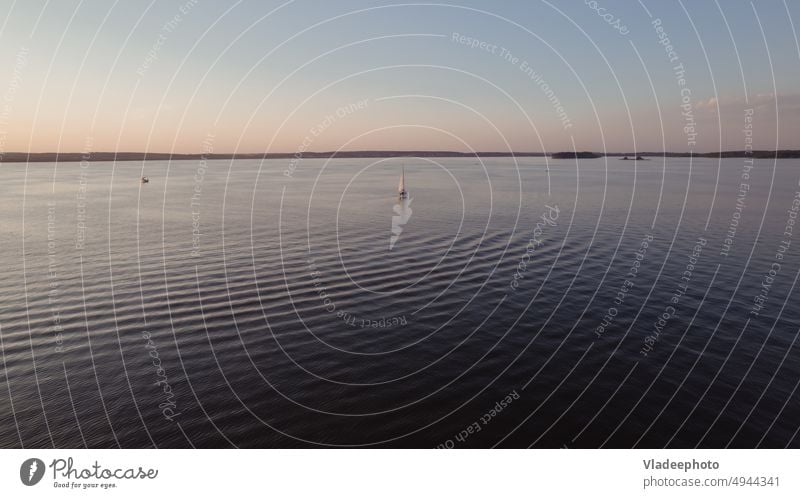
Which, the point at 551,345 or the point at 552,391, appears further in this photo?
the point at 551,345

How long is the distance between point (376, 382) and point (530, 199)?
97.0m

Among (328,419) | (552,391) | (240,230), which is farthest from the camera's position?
(240,230)

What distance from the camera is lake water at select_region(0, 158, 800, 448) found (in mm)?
22062

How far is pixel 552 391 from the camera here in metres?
25.0

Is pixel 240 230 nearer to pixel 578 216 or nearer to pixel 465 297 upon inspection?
pixel 465 297

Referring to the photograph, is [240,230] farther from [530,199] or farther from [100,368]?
[530,199]

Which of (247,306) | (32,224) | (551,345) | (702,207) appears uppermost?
(702,207)

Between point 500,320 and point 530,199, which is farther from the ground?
point 530,199

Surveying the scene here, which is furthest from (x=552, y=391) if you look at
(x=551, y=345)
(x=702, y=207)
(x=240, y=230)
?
(x=702, y=207)

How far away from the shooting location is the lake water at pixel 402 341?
22.1 metres

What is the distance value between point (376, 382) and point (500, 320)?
13267 mm

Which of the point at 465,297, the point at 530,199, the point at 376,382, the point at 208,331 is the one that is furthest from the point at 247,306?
the point at 530,199

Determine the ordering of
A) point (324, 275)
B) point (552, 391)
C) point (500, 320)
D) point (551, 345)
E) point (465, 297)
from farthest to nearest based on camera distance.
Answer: point (324, 275)
point (465, 297)
point (500, 320)
point (551, 345)
point (552, 391)

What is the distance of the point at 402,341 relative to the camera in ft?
102
